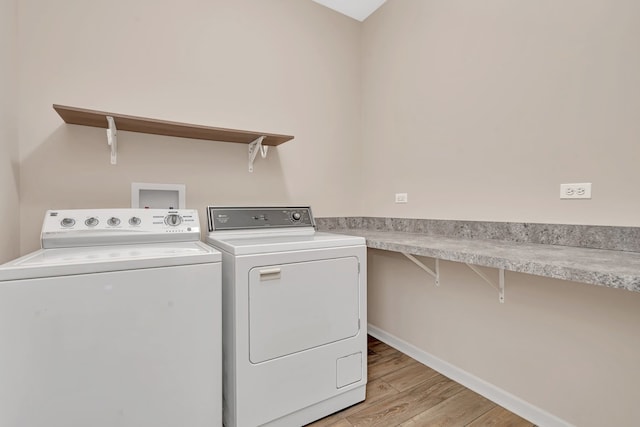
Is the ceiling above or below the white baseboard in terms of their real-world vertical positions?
above

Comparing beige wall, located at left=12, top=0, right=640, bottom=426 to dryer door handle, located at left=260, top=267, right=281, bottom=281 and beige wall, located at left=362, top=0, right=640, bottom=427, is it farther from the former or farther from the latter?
dryer door handle, located at left=260, top=267, right=281, bottom=281

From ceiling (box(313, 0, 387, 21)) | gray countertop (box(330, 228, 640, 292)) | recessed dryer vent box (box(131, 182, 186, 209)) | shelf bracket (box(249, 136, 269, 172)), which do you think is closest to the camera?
gray countertop (box(330, 228, 640, 292))

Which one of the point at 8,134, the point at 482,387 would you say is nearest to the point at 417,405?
the point at 482,387

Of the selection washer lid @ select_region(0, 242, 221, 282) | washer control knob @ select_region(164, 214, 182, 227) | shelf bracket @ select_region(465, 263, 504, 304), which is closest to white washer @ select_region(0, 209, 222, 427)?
washer lid @ select_region(0, 242, 221, 282)

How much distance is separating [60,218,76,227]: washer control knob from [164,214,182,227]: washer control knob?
39 cm

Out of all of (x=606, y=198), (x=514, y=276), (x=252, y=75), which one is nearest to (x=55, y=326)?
A: (x=252, y=75)

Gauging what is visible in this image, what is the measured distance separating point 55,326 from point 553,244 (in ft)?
6.82

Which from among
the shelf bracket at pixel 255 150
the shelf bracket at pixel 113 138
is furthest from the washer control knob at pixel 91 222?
the shelf bracket at pixel 255 150

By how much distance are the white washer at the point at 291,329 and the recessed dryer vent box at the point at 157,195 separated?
433 millimetres

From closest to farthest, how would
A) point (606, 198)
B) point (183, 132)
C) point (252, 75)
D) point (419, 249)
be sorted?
point (606, 198) < point (419, 249) < point (183, 132) < point (252, 75)

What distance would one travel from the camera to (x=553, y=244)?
147cm

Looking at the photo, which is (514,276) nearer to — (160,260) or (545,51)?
(545,51)

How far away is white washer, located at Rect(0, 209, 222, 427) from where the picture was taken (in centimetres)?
97

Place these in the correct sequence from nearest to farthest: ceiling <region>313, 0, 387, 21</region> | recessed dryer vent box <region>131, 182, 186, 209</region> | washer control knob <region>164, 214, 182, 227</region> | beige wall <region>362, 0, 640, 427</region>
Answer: beige wall <region>362, 0, 640, 427</region> < washer control knob <region>164, 214, 182, 227</region> < recessed dryer vent box <region>131, 182, 186, 209</region> < ceiling <region>313, 0, 387, 21</region>
